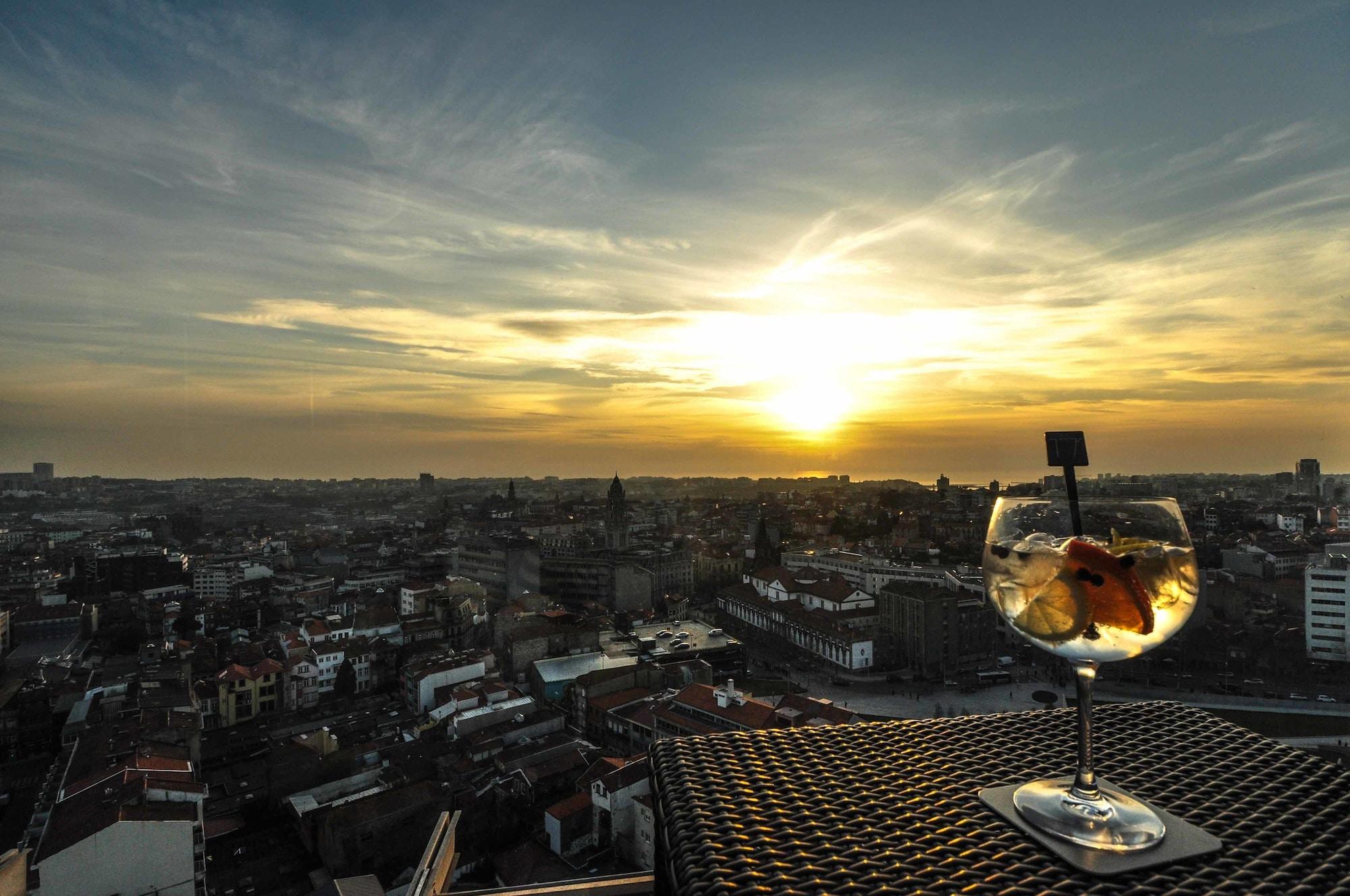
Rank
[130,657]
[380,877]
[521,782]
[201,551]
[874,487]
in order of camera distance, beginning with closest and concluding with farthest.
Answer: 1. [380,877]
2. [521,782]
3. [130,657]
4. [201,551]
5. [874,487]

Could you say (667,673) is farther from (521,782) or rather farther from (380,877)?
(380,877)

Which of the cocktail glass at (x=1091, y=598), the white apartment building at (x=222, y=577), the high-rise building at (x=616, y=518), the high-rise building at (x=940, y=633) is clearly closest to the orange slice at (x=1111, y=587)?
the cocktail glass at (x=1091, y=598)

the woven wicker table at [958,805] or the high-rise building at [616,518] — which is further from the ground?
the woven wicker table at [958,805]

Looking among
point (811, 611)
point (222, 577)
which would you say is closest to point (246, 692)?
point (222, 577)

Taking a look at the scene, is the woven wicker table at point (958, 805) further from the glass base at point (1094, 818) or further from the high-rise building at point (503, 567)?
the high-rise building at point (503, 567)

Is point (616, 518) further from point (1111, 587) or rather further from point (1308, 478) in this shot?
point (1111, 587)

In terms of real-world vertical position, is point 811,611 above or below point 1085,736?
below

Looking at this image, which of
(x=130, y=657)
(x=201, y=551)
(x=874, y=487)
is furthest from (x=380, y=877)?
(x=874, y=487)
